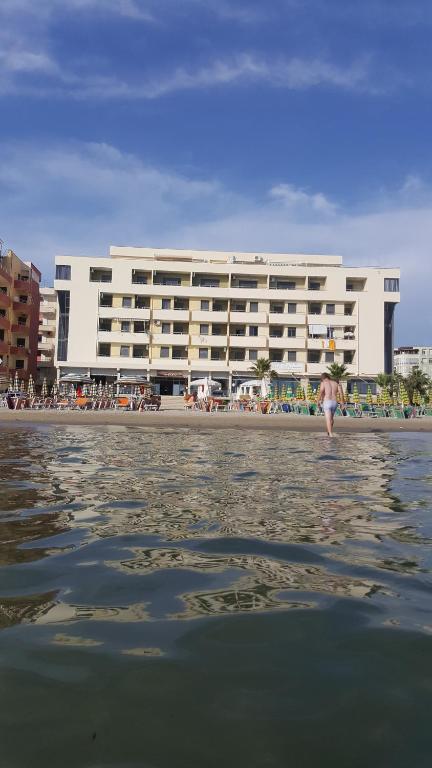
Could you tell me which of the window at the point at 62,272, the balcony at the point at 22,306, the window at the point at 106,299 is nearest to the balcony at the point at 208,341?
the window at the point at 106,299

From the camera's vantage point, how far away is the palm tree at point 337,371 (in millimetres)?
56375

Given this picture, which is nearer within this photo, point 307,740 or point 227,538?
point 307,740

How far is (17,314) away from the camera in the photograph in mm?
57219

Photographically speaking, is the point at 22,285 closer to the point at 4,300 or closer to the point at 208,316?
the point at 4,300

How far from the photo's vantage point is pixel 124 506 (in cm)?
498

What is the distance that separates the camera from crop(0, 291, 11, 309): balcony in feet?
170

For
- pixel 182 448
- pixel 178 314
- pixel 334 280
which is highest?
pixel 334 280

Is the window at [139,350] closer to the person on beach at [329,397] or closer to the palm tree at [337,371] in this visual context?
the palm tree at [337,371]

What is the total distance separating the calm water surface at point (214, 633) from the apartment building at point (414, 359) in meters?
146

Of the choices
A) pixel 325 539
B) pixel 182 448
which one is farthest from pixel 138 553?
pixel 182 448

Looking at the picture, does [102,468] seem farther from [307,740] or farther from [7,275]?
[7,275]

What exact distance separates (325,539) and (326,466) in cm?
456

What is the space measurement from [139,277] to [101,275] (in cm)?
393

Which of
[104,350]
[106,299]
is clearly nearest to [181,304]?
[106,299]
